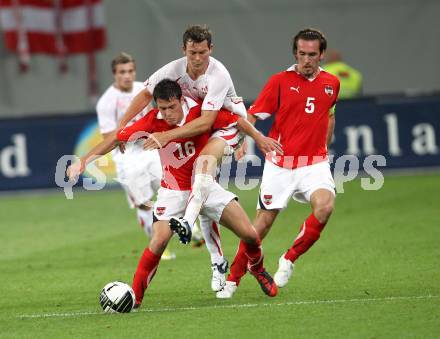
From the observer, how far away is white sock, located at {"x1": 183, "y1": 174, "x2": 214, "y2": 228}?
28.2ft

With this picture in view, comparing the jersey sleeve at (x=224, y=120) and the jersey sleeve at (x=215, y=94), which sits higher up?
the jersey sleeve at (x=215, y=94)

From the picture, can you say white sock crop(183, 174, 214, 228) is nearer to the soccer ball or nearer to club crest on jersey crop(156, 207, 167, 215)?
club crest on jersey crop(156, 207, 167, 215)

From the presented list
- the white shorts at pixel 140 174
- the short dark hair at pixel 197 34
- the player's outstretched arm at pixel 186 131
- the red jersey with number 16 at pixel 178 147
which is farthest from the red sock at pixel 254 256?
the white shorts at pixel 140 174

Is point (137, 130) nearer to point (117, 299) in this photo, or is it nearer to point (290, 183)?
point (117, 299)

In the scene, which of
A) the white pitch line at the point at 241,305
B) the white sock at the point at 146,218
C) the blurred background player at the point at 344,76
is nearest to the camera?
the white pitch line at the point at 241,305

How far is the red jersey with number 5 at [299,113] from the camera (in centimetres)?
964

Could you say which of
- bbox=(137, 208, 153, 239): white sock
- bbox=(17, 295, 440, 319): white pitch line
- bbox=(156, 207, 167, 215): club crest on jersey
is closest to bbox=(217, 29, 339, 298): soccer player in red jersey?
bbox=(17, 295, 440, 319): white pitch line

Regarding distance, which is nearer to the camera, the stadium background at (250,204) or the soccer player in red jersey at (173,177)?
the stadium background at (250,204)

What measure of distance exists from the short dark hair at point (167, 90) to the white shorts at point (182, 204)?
785 mm

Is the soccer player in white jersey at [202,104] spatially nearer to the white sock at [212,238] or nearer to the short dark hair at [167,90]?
the short dark hair at [167,90]

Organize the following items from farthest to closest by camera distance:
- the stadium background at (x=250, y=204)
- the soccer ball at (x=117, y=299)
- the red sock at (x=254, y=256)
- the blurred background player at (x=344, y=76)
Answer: the blurred background player at (x=344, y=76), the red sock at (x=254, y=256), the soccer ball at (x=117, y=299), the stadium background at (x=250, y=204)

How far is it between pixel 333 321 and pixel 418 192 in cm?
933

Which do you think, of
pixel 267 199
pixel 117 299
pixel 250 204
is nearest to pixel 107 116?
pixel 267 199

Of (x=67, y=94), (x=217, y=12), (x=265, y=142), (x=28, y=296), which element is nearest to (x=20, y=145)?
(x=67, y=94)
